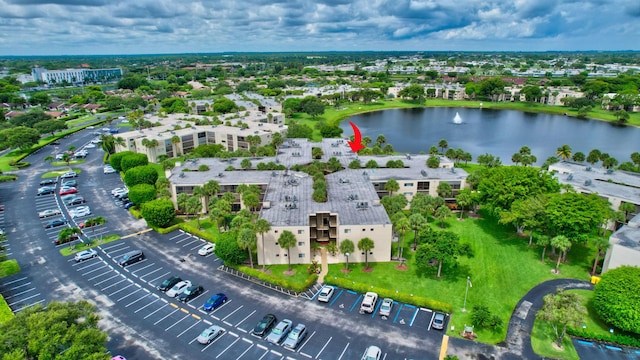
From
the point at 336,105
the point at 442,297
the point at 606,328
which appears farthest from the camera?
the point at 336,105

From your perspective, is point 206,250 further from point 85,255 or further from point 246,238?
point 85,255

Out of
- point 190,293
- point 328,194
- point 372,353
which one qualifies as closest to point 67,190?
point 190,293

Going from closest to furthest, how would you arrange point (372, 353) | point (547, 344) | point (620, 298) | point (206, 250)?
1. point (372, 353)
2. point (547, 344)
3. point (620, 298)
4. point (206, 250)

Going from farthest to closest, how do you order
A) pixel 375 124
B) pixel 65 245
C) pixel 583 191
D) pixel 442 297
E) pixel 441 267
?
pixel 375 124 < pixel 583 191 < pixel 65 245 < pixel 441 267 < pixel 442 297

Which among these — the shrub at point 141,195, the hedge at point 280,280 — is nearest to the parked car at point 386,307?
the hedge at point 280,280

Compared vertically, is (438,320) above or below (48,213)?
above

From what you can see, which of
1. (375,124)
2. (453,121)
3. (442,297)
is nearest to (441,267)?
(442,297)

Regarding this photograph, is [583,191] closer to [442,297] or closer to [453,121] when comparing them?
[442,297]
